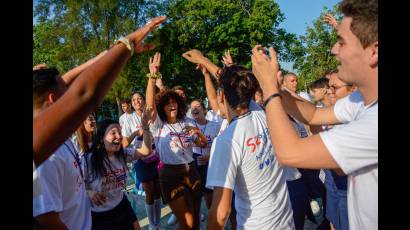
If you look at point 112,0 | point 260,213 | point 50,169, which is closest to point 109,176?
point 50,169

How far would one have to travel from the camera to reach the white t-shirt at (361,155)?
4.89ft

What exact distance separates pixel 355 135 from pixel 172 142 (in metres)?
3.92

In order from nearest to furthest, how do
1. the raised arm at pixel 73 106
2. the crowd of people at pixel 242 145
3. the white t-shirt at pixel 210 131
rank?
the raised arm at pixel 73 106 → the crowd of people at pixel 242 145 → the white t-shirt at pixel 210 131

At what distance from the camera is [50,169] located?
2.21 m

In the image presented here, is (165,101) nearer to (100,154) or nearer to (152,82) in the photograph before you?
(152,82)

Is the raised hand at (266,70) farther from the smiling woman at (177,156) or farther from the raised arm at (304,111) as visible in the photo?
Result: the smiling woman at (177,156)

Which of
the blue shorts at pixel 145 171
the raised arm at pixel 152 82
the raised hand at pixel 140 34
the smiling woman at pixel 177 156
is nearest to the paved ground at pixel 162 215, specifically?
the blue shorts at pixel 145 171

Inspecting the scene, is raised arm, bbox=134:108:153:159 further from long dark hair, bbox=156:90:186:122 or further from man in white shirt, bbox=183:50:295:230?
man in white shirt, bbox=183:50:295:230

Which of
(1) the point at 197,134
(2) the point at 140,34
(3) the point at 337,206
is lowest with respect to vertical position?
(3) the point at 337,206

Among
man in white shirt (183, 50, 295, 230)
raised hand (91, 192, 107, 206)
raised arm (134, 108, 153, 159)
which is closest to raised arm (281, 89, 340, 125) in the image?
man in white shirt (183, 50, 295, 230)

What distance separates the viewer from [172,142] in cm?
524

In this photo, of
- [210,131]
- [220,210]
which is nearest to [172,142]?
[210,131]
